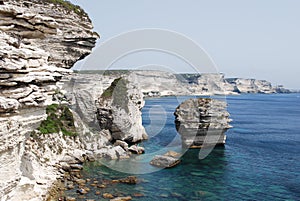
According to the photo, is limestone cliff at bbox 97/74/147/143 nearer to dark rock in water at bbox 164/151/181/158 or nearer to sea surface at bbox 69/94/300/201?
sea surface at bbox 69/94/300/201

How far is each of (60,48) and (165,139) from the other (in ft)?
66.2

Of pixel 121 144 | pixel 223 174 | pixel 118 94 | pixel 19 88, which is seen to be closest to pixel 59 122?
pixel 121 144

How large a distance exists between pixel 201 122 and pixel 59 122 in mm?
15681

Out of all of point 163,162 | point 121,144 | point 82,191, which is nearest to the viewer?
point 82,191

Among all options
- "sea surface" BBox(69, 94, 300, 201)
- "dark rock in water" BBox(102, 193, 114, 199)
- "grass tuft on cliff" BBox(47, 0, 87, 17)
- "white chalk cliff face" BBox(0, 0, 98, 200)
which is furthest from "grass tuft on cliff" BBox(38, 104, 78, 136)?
"white chalk cliff face" BBox(0, 0, 98, 200)

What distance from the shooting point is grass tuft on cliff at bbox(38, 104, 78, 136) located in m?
29.3

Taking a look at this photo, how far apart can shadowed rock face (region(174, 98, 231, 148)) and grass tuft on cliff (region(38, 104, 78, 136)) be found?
1241 centimetres

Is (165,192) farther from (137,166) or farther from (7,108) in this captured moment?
(7,108)

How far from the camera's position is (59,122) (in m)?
31.6

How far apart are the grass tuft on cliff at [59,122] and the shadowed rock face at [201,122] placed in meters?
12.4

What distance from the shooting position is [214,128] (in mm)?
36594

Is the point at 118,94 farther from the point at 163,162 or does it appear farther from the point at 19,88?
the point at 19,88

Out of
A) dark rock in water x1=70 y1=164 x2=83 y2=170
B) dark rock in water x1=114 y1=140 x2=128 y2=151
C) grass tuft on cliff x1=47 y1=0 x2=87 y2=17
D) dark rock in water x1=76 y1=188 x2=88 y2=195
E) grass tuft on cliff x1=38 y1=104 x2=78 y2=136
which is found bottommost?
dark rock in water x1=76 y1=188 x2=88 y2=195

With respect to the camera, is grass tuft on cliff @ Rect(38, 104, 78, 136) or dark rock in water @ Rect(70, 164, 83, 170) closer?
dark rock in water @ Rect(70, 164, 83, 170)
